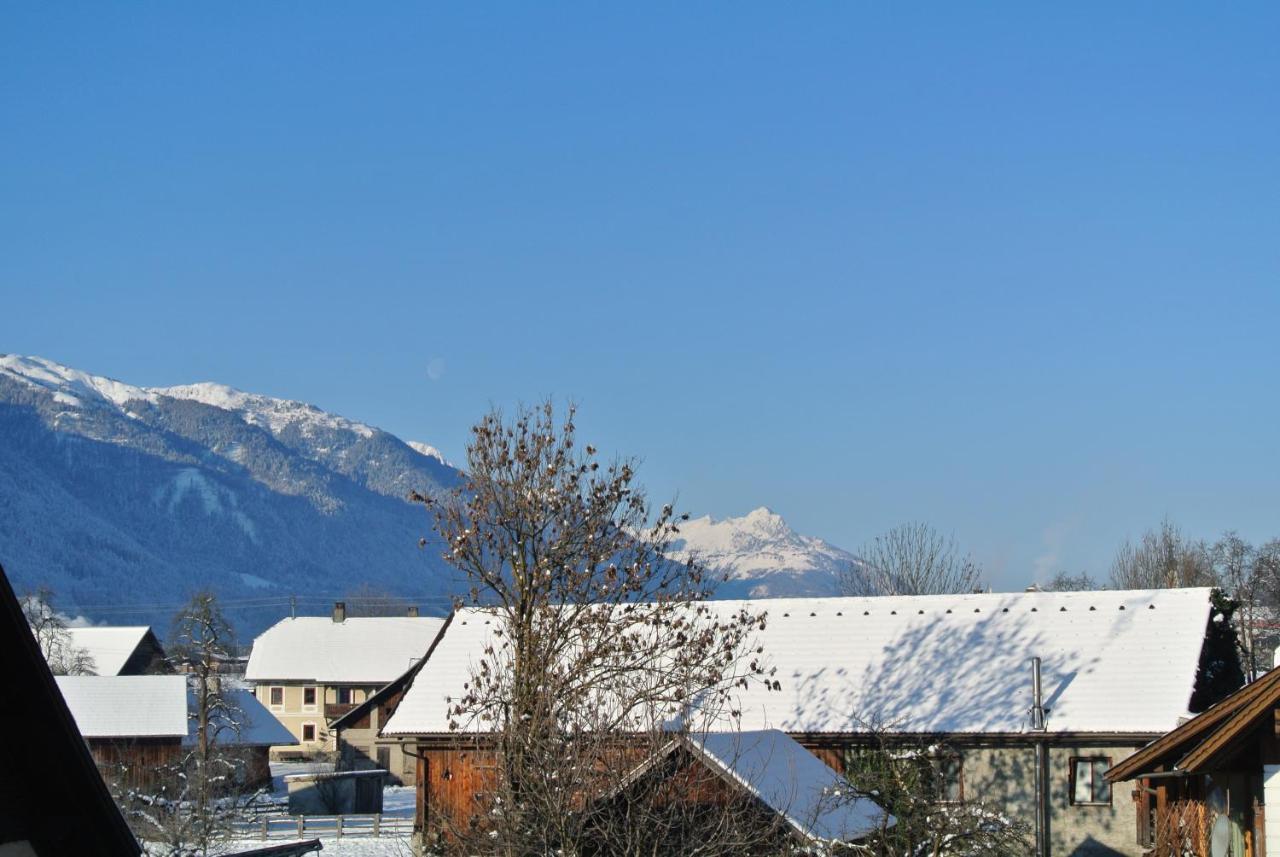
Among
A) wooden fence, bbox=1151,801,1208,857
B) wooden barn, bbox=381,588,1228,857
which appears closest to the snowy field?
wooden barn, bbox=381,588,1228,857

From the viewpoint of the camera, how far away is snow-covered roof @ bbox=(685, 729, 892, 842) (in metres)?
20.1

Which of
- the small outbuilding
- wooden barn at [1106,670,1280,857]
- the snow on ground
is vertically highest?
wooden barn at [1106,670,1280,857]

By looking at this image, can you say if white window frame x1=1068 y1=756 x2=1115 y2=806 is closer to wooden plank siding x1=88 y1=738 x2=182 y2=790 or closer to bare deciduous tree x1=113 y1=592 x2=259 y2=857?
bare deciduous tree x1=113 y1=592 x2=259 y2=857

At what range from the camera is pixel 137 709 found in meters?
59.2

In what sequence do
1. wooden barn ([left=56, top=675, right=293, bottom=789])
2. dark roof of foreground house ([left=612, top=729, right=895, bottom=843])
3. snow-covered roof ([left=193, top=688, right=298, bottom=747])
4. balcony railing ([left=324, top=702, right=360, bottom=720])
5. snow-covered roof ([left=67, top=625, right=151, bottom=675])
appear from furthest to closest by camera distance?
snow-covered roof ([left=67, top=625, right=151, bottom=675]) < balcony railing ([left=324, top=702, right=360, bottom=720]) < snow-covered roof ([left=193, top=688, right=298, bottom=747]) < wooden barn ([left=56, top=675, right=293, bottom=789]) < dark roof of foreground house ([left=612, top=729, right=895, bottom=843])

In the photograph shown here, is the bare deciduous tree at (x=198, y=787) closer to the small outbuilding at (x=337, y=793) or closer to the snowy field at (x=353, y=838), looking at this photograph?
the snowy field at (x=353, y=838)

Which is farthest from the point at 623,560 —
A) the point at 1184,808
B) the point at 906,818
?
the point at 1184,808

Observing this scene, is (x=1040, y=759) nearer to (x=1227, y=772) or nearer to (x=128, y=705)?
(x=1227, y=772)

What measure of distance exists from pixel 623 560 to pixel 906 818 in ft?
19.1

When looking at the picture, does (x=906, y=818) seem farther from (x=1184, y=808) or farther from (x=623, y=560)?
(x=623, y=560)

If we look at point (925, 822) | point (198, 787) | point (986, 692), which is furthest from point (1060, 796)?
point (198, 787)

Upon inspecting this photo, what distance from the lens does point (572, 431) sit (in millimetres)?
23156

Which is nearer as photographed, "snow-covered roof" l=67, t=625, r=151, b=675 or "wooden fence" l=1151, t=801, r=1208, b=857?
"wooden fence" l=1151, t=801, r=1208, b=857

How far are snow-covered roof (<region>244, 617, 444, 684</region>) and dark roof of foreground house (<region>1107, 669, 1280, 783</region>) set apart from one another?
7604cm
